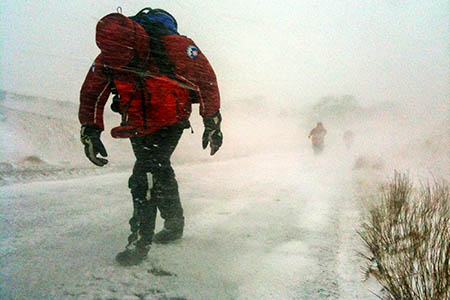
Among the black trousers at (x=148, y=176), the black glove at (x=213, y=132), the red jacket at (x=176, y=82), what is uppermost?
the red jacket at (x=176, y=82)

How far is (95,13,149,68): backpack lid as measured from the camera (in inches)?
53.4

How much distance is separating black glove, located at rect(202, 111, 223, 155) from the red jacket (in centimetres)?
4

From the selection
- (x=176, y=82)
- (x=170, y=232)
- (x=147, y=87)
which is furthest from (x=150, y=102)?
(x=170, y=232)

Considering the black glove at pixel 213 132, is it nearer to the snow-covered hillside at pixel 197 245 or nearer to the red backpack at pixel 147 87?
the red backpack at pixel 147 87

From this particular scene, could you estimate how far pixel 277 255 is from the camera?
73.4 inches

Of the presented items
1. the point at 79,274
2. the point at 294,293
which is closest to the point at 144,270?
the point at 79,274

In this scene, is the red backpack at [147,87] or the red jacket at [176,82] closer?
the red backpack at [147,87]

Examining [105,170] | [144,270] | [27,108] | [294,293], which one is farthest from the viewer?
[27,108]

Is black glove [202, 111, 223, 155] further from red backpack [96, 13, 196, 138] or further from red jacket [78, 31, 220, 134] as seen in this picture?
red backpack [96, 13, 196, 138]

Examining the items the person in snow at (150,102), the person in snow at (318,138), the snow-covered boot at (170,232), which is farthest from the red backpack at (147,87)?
the person in snow at (318,138)

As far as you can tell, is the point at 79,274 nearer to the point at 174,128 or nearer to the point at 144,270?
the point at 144,270

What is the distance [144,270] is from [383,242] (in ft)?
5.02

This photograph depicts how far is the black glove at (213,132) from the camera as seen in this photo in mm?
1874

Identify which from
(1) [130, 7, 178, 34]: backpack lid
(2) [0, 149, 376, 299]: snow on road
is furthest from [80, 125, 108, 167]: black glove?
(1) [130, 7, 178, 34]: backpack lid
